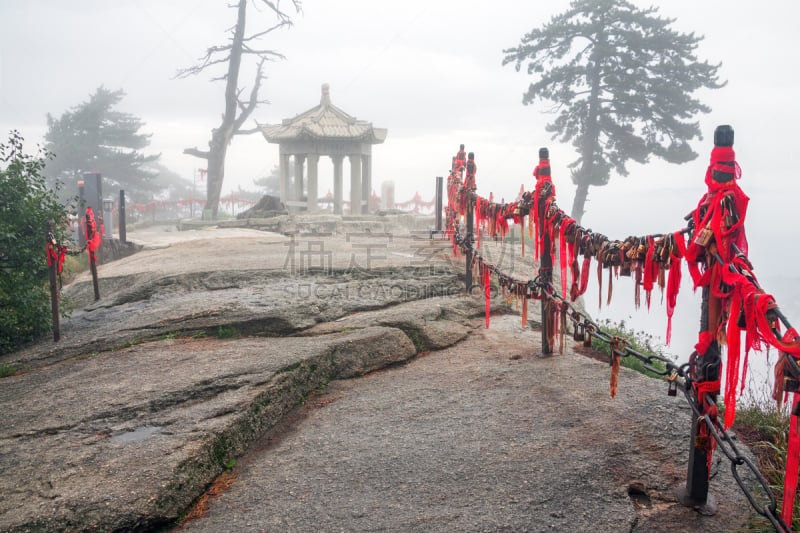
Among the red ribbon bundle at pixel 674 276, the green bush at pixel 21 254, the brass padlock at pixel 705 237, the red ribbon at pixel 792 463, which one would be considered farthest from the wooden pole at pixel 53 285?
the red ribbon at pixel 792 463

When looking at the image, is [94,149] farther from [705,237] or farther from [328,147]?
[705,237]

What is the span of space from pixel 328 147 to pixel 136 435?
1614 centimetres

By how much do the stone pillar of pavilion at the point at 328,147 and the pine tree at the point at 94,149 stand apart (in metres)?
13.4

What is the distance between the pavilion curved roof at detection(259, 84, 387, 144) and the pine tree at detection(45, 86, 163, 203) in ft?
43.2

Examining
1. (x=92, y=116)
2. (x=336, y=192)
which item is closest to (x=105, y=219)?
(x=336, y=192)

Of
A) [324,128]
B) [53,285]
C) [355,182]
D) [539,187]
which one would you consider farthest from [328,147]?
[539,187]

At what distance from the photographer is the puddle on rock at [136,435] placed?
10.6 ft

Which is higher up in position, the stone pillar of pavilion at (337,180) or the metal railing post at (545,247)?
the stone pillar of pavilion at (337,180)

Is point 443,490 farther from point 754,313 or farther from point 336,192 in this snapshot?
point 336,192

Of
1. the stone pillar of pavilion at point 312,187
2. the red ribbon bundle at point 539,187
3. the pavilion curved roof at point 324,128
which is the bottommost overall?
the red ribbon bundle at point 539,187

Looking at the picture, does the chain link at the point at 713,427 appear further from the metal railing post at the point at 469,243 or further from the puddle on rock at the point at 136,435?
the puddle on rock at the point at 136,435

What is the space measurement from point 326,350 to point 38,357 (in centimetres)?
280

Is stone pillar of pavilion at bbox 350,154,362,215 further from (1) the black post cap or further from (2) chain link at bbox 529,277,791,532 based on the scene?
(1) the black post cap

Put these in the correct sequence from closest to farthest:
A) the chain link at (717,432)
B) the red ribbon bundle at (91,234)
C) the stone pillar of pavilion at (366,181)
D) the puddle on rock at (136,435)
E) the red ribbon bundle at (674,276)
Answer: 1. the chain link at (717,432)
2. the red ribbon bundle at (674,276)
3. the puddle on rock at (136,435)
4. the red ribbon bundle at (91,234)
5. the stone pillar of pavilion at (366,181)
